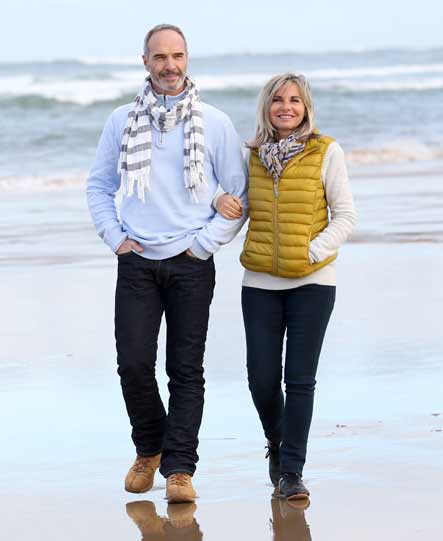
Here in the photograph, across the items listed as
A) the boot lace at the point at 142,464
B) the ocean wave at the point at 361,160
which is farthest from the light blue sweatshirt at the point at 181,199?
the ocean wave at the point at 361,160

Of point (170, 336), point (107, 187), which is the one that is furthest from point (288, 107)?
point (170, 336)

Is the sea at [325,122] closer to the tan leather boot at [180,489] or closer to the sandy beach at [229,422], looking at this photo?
the sandy beach at [229,422]

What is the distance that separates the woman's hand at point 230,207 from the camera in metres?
4.66

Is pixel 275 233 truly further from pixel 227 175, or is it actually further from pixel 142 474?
pixel 142 474

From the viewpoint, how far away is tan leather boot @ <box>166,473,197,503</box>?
4.54 m

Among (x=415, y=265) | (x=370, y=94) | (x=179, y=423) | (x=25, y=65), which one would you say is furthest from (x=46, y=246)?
(x=25, y=65)

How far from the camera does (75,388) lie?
6105 millimetres

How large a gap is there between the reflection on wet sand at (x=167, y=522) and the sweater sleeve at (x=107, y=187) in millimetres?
956

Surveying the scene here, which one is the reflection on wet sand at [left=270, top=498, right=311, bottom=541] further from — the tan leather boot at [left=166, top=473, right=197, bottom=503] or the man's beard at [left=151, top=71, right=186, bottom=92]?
the man's beard at [left=151, top=71, right=186, bottom=92]

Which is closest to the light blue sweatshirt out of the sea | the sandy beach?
the sandy beach

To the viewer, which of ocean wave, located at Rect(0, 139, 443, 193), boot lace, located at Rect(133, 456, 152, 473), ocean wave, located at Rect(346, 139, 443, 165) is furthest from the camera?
ocean wave, located at Rect(346, 139, 443, 165)

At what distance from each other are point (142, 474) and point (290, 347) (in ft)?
2.34

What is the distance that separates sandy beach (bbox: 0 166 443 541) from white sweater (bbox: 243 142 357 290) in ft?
2.42

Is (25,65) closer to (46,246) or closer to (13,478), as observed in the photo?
(46,246)
